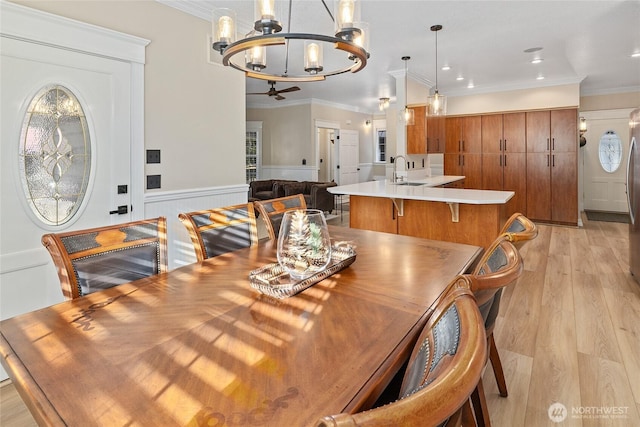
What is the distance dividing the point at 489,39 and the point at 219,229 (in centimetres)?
401

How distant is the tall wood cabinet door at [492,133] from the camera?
6941mm

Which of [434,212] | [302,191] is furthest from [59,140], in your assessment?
[302,191]

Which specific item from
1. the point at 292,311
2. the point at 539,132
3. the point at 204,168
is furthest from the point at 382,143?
the point at 292,311

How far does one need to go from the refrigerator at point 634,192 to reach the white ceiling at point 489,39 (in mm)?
1131

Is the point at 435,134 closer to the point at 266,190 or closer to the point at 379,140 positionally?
the point at 266,190

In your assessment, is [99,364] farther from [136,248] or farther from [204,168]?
[204,168]

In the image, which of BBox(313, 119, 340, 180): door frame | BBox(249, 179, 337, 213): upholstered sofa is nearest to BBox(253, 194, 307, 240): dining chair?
BBox(249, 179, 337, 213): upholstered sofa

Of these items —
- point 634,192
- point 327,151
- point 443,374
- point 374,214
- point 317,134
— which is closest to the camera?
point 443,374

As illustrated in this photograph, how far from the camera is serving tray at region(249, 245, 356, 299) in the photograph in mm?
1286

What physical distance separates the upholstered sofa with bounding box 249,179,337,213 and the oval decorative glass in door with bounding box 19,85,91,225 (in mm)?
4971

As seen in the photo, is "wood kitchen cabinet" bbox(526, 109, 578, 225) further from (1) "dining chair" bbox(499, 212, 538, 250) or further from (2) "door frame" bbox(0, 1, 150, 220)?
(2) "door frame" bbox(0, 1, 150, 220)

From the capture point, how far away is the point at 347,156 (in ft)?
32.9

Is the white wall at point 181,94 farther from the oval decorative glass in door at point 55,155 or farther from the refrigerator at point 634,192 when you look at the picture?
the refrigerator at point 634,192

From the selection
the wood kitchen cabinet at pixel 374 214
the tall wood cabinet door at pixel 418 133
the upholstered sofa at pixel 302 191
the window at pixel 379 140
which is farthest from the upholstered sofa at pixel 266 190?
the window at pixel 379 140
